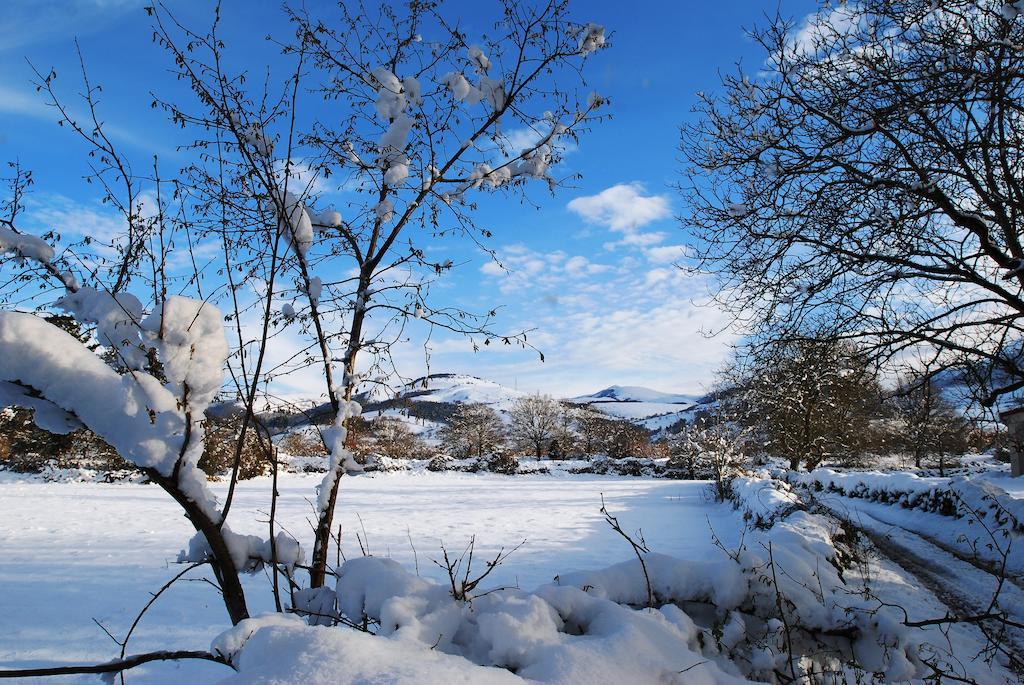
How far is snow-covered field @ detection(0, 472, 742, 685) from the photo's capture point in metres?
4.24

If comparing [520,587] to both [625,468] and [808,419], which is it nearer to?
[808,419]

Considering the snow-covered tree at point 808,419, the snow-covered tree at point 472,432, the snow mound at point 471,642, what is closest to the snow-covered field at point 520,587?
the snow mound at point 471,642

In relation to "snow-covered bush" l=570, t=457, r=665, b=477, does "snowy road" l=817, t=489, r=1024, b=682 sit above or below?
above

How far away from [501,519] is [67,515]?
8.24 meters

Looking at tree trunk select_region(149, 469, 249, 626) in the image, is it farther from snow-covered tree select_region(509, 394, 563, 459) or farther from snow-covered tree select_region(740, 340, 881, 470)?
snow-covered tree select_region(509, 394, 563, 459)

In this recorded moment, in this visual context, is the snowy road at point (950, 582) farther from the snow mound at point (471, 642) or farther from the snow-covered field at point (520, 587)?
the snow mound at point (471, 642)

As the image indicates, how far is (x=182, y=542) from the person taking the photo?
25.7ft

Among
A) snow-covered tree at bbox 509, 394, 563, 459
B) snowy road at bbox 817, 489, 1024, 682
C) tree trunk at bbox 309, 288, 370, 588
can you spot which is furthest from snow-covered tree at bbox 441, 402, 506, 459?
tree trunk at bbox 309, 288, 370, 588

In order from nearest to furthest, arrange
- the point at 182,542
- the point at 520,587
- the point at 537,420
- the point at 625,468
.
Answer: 1. the point at 520,587
2. the point at 182,542
3. the point at 625,468
4. the point at 537,420

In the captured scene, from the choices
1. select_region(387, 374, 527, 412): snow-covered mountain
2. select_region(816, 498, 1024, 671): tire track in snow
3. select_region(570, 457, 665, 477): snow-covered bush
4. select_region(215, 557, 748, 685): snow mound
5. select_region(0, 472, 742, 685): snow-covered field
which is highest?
select_region(387, 374, 527, 412): snow-covered mountain

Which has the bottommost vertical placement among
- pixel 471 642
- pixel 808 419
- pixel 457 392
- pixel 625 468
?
pixel 625 468

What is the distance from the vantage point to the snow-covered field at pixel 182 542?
4.24m

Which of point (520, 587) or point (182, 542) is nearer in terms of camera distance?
point (520, 587)

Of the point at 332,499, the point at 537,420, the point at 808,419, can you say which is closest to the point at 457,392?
the point at 537,420
